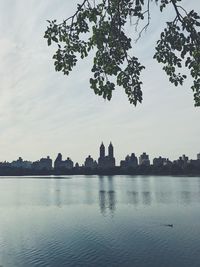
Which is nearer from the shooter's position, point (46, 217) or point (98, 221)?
point (98, 221)

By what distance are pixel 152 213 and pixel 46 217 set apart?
2531 cm

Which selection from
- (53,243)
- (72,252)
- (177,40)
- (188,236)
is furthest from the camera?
(188,236)

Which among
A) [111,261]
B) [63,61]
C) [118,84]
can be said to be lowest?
[111,261]

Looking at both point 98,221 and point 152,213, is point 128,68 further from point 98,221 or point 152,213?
point 152,213

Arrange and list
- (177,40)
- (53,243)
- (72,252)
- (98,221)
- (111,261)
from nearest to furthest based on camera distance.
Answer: (177,40), (111,261), (72,252), (53,243), (98,221)

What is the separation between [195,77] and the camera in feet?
35.1

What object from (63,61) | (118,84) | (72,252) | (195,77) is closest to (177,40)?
(195,77)

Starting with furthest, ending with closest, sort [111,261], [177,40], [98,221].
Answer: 1. [98,221]
2. [111,261]
3. [177,40]

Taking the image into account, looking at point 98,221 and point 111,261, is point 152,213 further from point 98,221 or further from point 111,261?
point 111,261

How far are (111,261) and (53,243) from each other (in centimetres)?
1242

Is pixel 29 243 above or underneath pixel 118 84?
underneath

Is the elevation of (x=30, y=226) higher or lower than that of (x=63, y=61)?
lower

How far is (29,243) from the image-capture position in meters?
51.2

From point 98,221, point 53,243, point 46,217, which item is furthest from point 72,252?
point 46,217
